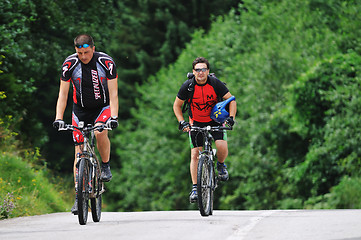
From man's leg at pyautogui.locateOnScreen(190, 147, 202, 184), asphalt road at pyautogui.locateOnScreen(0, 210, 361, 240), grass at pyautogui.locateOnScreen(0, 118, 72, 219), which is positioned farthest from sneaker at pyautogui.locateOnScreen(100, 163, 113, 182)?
grass at pyautogui.locateOnScreen(0, 118, 72, 219)

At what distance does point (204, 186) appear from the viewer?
10414 mm

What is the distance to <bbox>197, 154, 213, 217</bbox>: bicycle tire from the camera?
1008 cm

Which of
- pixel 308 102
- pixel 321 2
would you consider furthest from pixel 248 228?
pixel 321 2

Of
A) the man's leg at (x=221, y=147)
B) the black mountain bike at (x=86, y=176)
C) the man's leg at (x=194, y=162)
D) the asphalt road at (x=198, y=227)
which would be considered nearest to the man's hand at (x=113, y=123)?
the black mountain bike at (x=86, y=176)

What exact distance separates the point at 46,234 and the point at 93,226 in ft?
2.69

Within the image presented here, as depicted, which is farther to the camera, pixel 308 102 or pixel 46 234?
pixel 308 102

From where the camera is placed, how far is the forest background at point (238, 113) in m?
17.7

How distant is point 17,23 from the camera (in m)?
17.2

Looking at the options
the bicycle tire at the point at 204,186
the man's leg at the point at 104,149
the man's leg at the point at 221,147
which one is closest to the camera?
the man's leg at the point at 104,149

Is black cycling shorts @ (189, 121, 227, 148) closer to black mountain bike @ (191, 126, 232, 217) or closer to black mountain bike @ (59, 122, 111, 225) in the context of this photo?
black mountain bike @ (191, 126, 232, 217)

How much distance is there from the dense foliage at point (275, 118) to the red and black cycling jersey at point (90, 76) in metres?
11.9

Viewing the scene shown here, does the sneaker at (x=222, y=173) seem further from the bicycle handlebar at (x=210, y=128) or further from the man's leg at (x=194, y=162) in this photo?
the bicycle handlebar at (x=210, y=128)

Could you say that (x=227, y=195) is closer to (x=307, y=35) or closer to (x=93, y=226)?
(x=307, y=35)

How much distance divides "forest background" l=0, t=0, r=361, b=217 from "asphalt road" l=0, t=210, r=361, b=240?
1.94 metres
